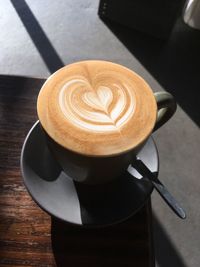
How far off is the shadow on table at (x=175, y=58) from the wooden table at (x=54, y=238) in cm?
87

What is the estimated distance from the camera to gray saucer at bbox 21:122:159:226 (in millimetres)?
509

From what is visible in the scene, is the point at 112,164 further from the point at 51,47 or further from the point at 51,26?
the point at 51,26

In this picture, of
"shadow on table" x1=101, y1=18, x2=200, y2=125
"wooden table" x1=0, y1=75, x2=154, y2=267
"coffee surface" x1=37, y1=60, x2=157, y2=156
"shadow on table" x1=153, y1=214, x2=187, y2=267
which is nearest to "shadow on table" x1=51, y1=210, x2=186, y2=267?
"wooden table" x1=0, y1=75, x2=154, y2=267

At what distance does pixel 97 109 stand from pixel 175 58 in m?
1.13

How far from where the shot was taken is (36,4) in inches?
64.5

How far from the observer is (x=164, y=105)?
1.69 ft

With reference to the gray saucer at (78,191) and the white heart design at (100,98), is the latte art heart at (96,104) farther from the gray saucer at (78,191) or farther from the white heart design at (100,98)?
the gray saucer at (78,191)

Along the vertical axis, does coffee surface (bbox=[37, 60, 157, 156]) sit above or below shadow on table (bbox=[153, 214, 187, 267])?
above

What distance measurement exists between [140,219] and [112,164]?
0.16m

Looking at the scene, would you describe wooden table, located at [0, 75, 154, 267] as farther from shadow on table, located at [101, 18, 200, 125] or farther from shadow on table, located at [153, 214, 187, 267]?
shadow on table, located at [101, 18, 200, 125]

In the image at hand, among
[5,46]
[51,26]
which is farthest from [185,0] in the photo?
[5,46]

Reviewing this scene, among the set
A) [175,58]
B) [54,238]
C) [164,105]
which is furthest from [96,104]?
[175,58]

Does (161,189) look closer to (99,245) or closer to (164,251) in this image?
(99,245)

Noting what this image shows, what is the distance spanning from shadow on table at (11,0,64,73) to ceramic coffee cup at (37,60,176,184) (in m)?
0.89
